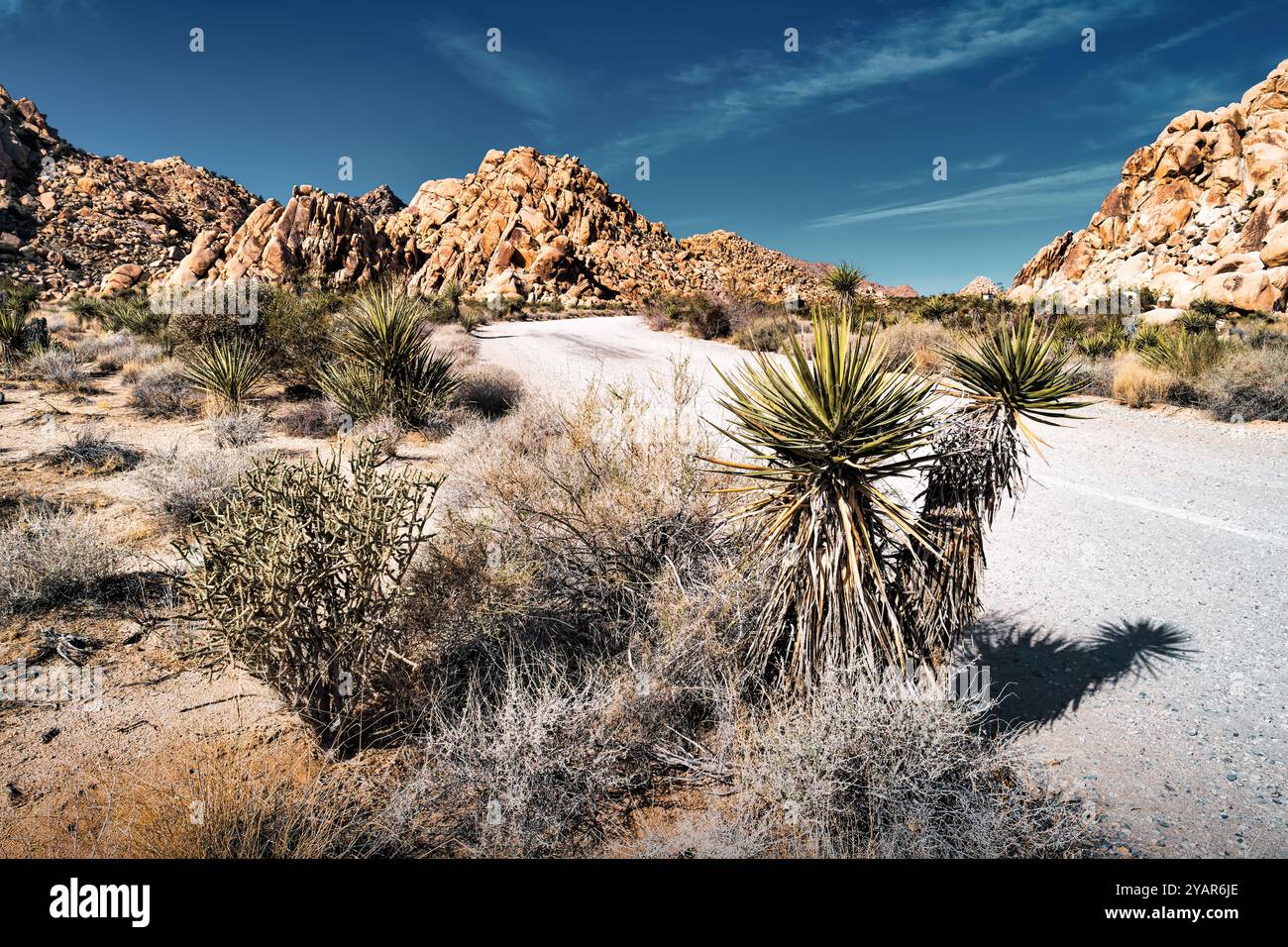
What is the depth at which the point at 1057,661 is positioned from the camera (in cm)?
388

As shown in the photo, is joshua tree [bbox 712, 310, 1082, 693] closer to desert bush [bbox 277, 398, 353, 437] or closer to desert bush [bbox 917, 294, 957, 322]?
desert bush [bbox 277, 398, 353, 437]

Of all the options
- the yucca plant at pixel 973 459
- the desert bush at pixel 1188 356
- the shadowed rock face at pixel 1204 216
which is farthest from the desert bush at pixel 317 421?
the shadowed rock face at pixel 1204 216

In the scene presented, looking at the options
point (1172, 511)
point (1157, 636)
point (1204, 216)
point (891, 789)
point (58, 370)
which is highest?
point (1204, 216)

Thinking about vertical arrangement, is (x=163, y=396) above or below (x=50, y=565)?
above

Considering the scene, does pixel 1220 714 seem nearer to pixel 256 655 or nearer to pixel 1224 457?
pixel 256 655

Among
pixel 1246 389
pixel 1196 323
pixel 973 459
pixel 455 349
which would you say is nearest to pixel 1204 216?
pixel 1196 323

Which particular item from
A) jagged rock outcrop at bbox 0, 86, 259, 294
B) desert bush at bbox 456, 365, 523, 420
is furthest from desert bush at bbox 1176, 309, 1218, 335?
jagged rock outcrop at bbox 0, 86, 259, 294

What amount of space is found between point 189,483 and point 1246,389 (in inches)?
543

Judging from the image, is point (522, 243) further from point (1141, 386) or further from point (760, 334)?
point (1141, 386)

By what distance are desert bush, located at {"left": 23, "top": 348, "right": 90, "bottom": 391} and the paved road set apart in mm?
11955

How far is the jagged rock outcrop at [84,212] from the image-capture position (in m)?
35.6

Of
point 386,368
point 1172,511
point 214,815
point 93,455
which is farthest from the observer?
point 386,368
